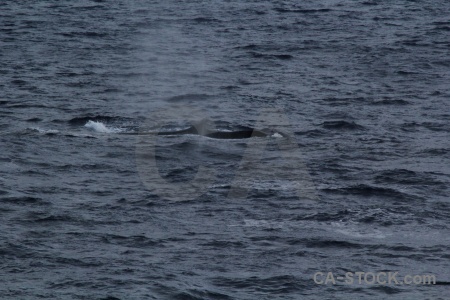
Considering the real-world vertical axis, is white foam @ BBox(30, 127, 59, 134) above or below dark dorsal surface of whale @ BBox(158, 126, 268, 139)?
above

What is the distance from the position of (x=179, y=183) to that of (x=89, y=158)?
4.12 meters

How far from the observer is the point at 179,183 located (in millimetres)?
33438

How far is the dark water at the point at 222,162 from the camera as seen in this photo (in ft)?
84.9

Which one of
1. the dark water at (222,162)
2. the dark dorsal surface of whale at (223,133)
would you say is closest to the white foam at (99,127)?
the dark water at (222,162)

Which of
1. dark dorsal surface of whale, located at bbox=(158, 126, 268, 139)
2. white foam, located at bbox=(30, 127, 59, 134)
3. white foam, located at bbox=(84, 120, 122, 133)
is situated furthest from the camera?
white foam, located at bbox=(84, 120, 122, 133)

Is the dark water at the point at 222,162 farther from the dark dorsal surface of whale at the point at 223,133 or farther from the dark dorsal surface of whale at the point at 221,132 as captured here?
the dark dorsal surface of whale at the point at 223,133

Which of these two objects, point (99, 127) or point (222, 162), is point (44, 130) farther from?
point (222, 162)

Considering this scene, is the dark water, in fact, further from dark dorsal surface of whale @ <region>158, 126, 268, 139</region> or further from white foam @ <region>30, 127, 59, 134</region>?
dark dorsal surface of whale @ <region>158, 126, 268, 139</region>

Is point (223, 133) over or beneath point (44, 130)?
beneath

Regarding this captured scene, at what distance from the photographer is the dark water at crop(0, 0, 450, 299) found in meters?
25.9

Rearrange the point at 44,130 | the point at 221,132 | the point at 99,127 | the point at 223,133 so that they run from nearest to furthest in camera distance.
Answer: the point at 44,130 → the point at 223,133 → the point at 221,132 → the point at 99,127

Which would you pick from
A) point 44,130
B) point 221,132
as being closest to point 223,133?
point 221,132

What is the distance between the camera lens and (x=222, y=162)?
118 feet

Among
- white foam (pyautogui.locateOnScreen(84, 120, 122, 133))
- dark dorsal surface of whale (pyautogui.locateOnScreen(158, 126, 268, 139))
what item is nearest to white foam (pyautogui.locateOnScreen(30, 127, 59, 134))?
white foam (pyautogui.locateOnScreen(84, 120, 122, 133))
